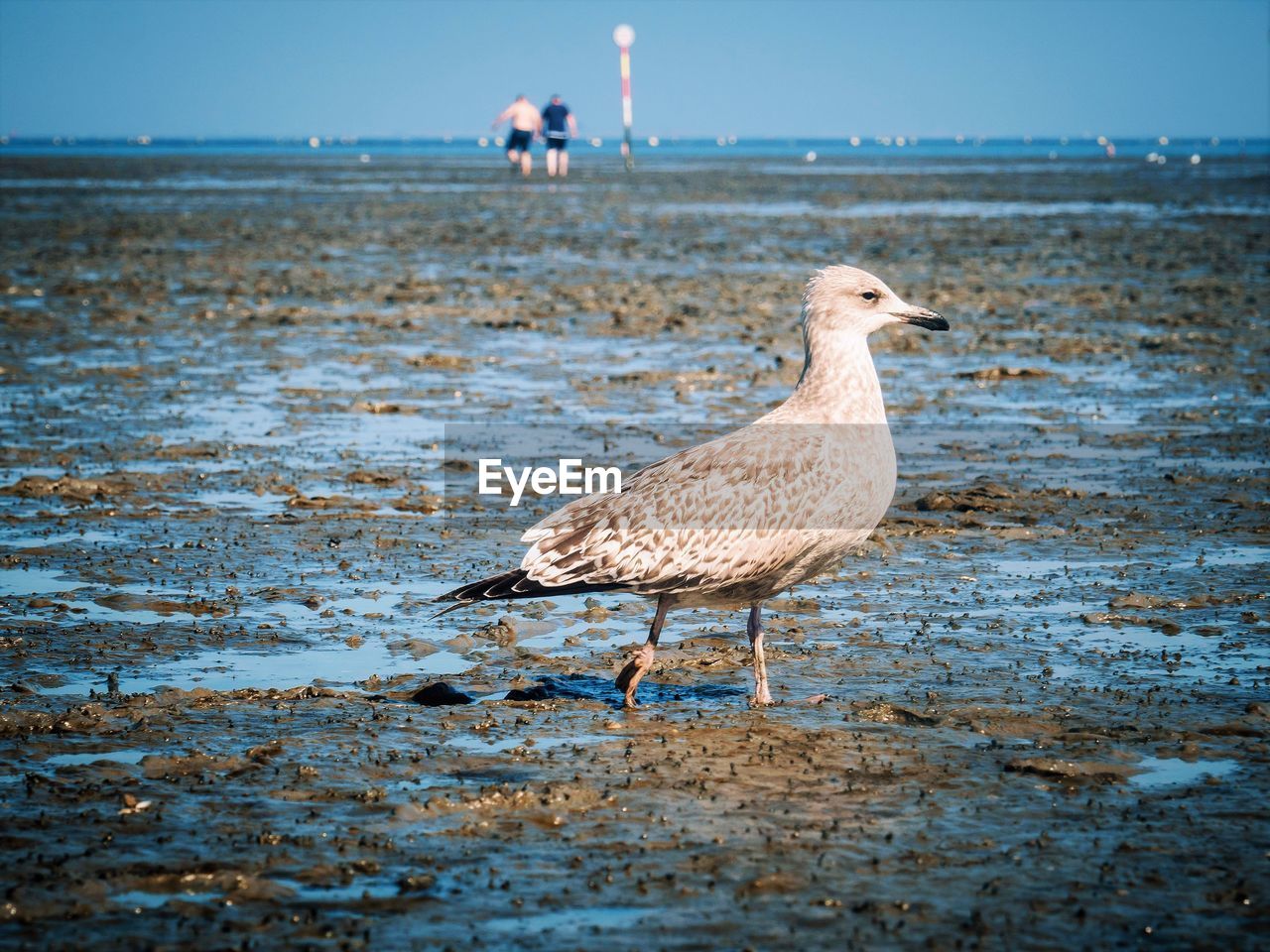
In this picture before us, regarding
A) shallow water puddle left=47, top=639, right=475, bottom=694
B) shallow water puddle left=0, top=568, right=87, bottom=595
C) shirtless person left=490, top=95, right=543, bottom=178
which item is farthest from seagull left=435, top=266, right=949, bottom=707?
shirtless person left=490, top=95, right=543, bottom=178

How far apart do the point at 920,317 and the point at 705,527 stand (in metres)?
1.54

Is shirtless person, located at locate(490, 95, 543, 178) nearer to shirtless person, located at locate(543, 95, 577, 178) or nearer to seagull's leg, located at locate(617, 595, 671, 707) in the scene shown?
shirtless person, located at locate(543, 95, 577, 178)

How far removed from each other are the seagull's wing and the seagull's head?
666 mm

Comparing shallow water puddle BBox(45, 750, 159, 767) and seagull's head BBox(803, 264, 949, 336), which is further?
seagull's head BBox(803, 264, 949, 336)

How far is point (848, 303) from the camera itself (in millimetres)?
6949

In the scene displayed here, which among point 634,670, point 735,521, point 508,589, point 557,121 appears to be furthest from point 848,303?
point 557,121

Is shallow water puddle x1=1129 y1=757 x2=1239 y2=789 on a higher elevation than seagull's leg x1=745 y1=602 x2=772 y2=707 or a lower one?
lower

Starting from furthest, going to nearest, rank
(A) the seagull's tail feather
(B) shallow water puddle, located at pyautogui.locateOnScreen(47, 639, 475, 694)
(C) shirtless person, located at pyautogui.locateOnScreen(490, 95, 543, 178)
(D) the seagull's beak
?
(C) shirtless person, located at pyautogui.locateOnScreen(490, 95, 543, 178)
(D) the seagull's beak
(B) shallow water puddle, located at pyautogui.locateOnScreen(47, 639, 475, 694)
(A) the seagull's tail feather

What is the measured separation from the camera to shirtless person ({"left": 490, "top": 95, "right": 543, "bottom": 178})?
165 feet

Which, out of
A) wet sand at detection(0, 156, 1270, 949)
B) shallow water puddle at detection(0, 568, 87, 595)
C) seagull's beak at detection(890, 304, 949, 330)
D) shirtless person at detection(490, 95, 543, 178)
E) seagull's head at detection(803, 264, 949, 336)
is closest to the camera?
wet sand at detection(0, 156, 1270, 949)

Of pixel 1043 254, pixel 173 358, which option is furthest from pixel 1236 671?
pixel 1043 254

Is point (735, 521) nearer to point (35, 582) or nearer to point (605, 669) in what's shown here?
point (605, 669)

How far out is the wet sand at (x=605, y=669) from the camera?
181 inches

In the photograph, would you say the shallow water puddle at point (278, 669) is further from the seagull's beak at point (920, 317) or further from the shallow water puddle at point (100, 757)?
the seagull's beak at point (920, 317)
